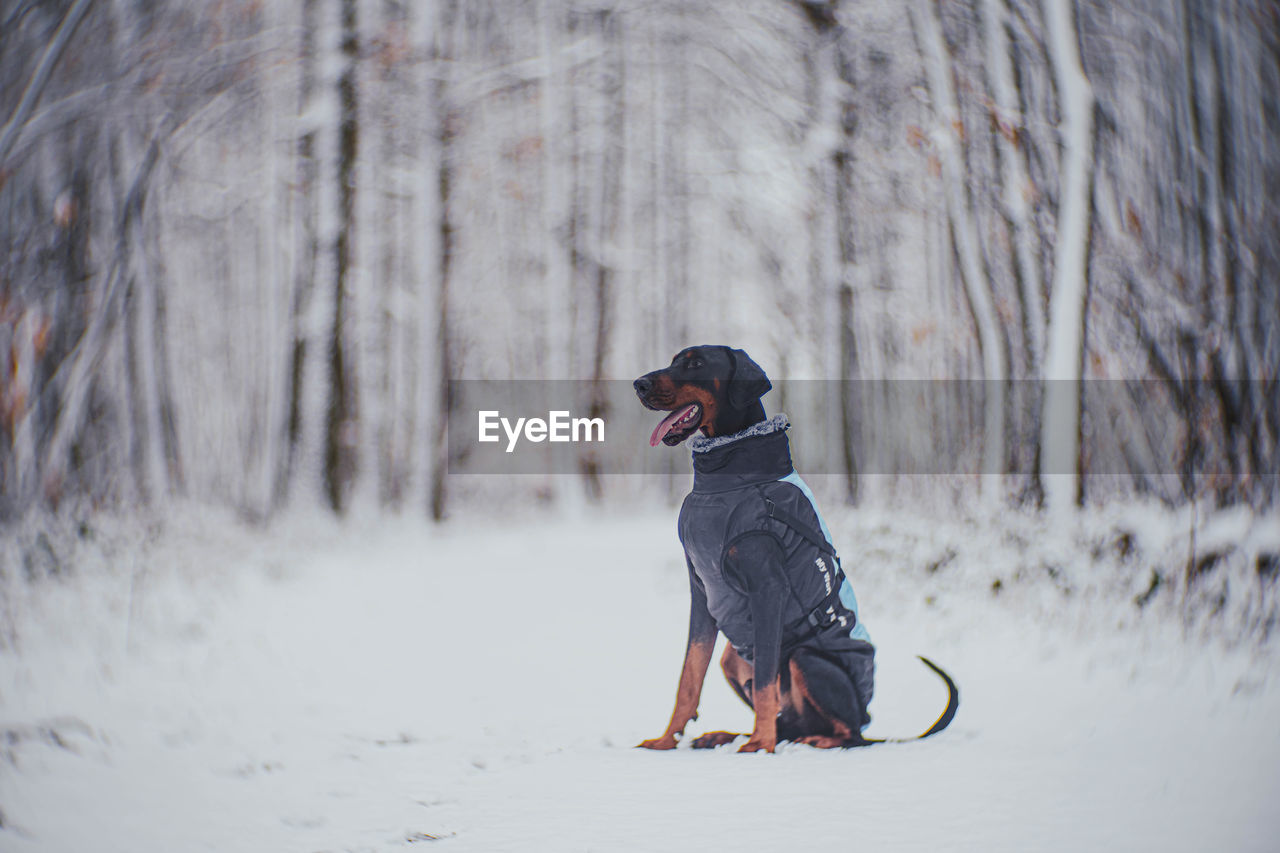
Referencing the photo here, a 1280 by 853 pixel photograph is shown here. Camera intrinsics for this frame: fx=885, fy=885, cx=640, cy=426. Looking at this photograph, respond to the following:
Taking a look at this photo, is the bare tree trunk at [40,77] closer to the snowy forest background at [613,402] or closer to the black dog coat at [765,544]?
the snowy forest background at [613,402]

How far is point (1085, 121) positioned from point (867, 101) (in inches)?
197

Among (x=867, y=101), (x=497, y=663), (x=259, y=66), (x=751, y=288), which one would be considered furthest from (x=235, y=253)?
(x=497, y=663)

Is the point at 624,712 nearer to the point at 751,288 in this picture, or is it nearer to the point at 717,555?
the point at 717,555

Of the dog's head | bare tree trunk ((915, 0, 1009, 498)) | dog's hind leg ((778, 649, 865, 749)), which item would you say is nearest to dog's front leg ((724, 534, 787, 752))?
dog's hind leg ((778, 649, 865, 749))

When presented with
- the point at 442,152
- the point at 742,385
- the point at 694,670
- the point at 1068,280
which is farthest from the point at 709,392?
the point at 442,152

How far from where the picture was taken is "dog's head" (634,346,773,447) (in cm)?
300

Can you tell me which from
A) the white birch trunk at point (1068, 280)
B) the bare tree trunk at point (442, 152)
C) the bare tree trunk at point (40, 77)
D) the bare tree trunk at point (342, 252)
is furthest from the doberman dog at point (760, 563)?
the bare tree trunk at point (442, 152)

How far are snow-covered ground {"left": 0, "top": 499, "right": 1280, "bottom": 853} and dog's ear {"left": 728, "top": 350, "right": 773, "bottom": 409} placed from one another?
3.93ft

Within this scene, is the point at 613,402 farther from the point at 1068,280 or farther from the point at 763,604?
the point at 763,604

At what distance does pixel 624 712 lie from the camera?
378 cm

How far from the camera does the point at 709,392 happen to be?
301 centimetres

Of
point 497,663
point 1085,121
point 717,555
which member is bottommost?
point 497,663

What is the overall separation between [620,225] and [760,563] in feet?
39.0

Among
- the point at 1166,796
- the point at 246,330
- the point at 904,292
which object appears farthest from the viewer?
the point at 246,330
